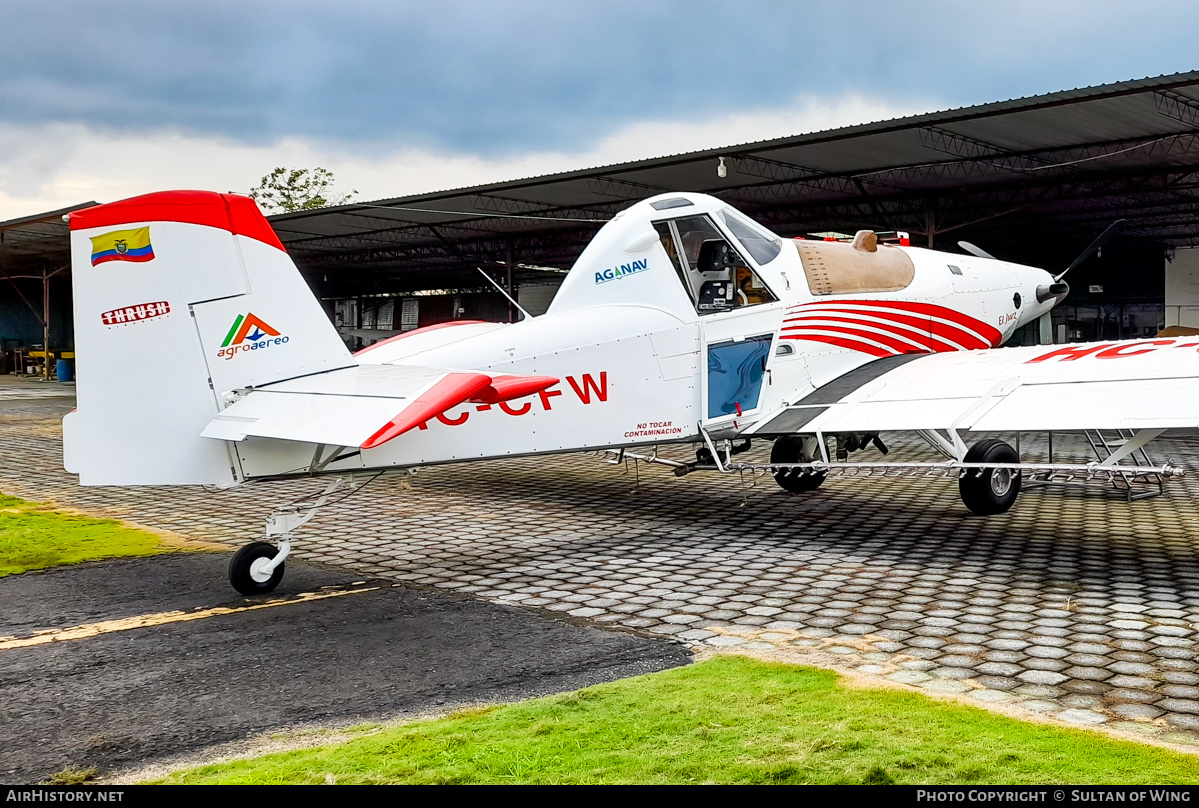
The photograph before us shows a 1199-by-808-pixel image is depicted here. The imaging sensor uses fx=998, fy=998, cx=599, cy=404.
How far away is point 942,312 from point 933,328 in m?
0.23

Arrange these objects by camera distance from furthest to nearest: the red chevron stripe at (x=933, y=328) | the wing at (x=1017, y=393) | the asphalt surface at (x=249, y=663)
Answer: the red chevron stripe at (x=933, y=328)
the wing at (x=1017, y=393)
the asphalt surface at (x=249, y=663)

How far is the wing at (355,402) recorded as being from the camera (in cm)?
513

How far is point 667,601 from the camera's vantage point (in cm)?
620

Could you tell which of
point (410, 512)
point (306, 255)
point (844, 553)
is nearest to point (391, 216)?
point (306, 255)

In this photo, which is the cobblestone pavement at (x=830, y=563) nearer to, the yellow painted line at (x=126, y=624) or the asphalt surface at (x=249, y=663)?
the asphalt surface at (x=249, y=663)

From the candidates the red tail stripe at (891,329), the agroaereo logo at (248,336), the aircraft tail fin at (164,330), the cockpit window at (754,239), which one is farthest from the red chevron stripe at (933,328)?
the aircraft tail fin at (164,330)

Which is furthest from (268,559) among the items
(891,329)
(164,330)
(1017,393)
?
(891,329)

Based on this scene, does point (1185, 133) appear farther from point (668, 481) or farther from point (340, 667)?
point (340, 667)

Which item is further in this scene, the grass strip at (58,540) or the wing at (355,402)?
the grass strip at (58,540)

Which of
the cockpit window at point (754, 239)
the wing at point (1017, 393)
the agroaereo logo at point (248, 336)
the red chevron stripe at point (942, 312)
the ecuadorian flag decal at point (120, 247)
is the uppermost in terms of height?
the cockpit window at point (754, 239)

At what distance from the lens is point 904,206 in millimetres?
30938

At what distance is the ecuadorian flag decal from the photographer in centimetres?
577

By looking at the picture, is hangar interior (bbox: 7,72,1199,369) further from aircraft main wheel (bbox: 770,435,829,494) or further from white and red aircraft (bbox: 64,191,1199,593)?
white and red aircraft (bbox: 64,191,1199,593)

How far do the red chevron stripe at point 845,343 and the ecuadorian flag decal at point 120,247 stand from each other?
5.71m
